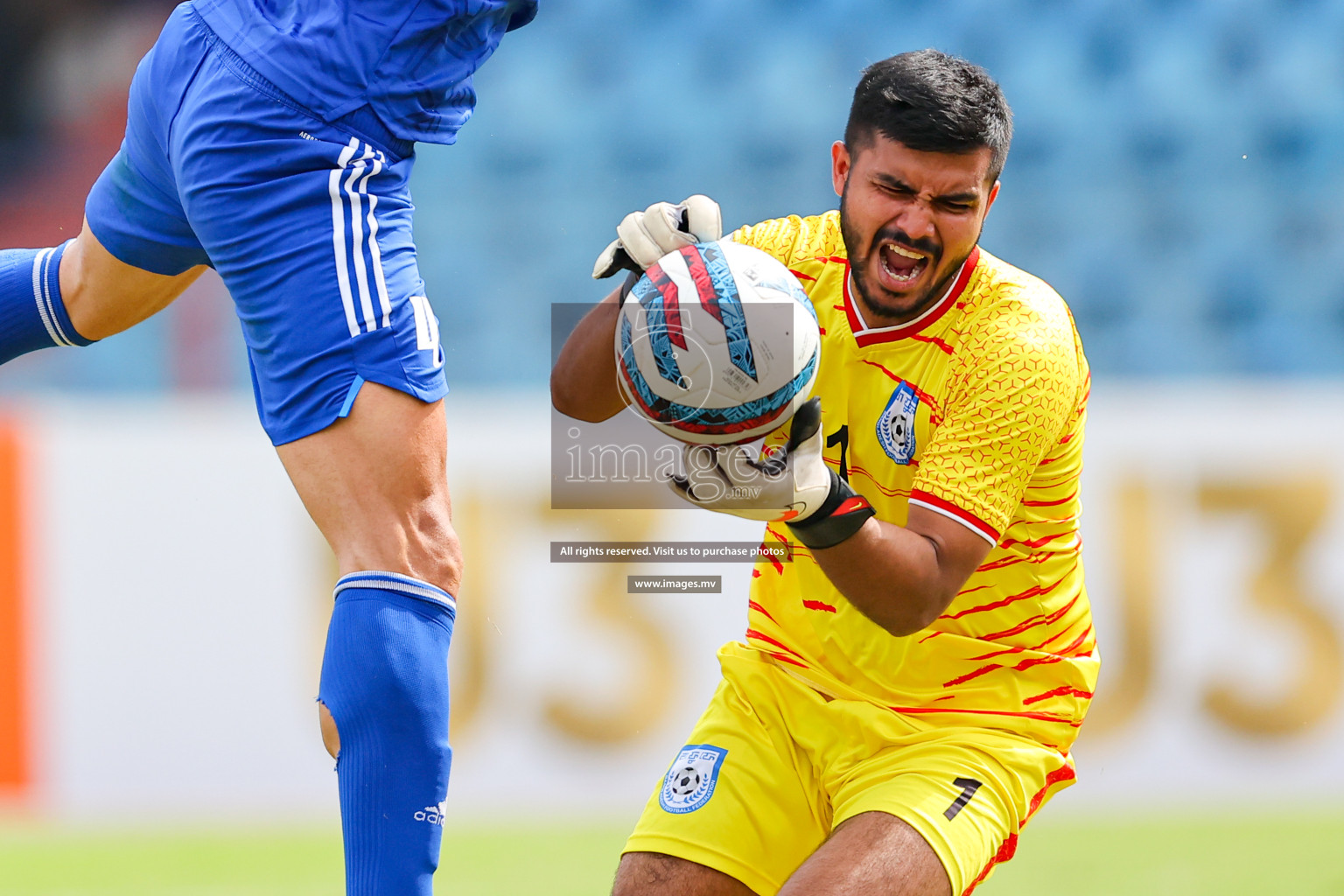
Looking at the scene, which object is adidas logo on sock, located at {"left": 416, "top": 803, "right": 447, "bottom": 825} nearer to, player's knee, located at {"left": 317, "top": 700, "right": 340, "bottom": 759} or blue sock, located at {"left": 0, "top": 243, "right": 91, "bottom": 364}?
player's knee, located at {"left": 317, "top": 700, "right": 340, "bottom": 759}

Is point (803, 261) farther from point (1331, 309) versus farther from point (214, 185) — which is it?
point (1331, 309)

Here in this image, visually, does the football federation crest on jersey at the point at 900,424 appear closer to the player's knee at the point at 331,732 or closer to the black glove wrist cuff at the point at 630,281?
the black glove wrist cuff at the point at 630,281

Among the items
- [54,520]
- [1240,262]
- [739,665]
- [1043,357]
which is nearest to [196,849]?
[54,520]

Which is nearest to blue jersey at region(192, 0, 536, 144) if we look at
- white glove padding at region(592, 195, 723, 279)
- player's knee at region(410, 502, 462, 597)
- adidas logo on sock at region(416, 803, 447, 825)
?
white glove padding at region(592, 195, 723, 279)

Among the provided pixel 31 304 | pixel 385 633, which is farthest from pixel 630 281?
pixel 31 304

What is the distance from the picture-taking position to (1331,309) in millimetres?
5543

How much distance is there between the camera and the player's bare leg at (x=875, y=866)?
2.11 metres

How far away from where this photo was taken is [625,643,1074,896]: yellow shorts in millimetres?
2289

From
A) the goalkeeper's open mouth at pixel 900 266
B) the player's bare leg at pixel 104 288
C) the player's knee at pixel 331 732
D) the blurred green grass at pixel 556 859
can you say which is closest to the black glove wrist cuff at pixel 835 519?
the goalkeeper's open mouth at pixel 900 266

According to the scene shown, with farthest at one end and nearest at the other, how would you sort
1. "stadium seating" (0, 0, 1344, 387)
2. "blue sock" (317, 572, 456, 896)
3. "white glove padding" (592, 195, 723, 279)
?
1. "stadium seating" (0, 0, 1344, 387)
2. "white glove padding" (592, 195, 723, 279)
3. "blue sock" (317, 572, 456, 896)

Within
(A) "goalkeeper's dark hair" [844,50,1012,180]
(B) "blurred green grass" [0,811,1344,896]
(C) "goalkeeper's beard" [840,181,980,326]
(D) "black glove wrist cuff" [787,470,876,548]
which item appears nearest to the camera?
(D) "black glove wrist cuff" [787,470,876,548]

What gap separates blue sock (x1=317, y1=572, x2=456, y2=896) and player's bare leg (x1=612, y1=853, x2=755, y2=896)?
0.52 m

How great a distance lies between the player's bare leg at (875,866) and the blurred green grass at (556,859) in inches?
62.4

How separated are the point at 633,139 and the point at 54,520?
2.63 metres
